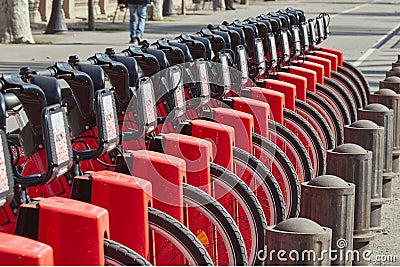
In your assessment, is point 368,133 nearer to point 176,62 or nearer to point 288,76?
point 288,76

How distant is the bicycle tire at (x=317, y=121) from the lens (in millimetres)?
7762

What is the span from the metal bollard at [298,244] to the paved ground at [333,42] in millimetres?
2497

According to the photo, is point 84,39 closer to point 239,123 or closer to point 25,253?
point 239,123

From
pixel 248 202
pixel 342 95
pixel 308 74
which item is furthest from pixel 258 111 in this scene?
pixel 342 95

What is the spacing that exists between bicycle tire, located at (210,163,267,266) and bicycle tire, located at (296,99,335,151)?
7.95 ft

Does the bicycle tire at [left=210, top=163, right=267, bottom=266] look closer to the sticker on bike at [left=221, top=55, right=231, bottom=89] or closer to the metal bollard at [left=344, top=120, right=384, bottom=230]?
the sticker on bike at [left=221, top=55, right=231, bottom=89]

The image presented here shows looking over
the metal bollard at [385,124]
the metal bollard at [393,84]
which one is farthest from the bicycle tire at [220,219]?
the metal bollard at [393,84]

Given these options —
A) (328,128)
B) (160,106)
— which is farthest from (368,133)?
(160,106)

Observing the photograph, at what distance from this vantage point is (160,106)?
19.2 feet

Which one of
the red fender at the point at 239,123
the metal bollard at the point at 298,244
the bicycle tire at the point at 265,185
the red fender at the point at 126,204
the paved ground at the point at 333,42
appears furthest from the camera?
the paved ground at the point at 333,42

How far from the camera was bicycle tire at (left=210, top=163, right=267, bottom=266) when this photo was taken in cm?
532

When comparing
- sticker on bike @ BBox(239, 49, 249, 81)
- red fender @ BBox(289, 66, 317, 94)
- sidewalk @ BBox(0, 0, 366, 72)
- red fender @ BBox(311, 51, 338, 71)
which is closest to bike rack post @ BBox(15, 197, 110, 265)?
sticker on bike @ BBox(239, 49, 249, 81)

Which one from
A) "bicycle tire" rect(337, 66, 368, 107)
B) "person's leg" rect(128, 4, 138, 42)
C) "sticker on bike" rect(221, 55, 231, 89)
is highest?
"sticker on bike" rect(221, 55, 231, 89)

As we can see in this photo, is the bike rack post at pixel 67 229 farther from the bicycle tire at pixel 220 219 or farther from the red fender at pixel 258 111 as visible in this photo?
the red fender at pixel 258 111
